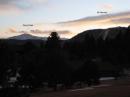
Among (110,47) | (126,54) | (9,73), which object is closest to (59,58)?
(9,73)

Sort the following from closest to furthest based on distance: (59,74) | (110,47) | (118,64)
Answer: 1. (59,74)
2. (118,64)
3. (110,47)

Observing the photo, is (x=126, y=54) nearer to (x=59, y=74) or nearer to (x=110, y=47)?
(x=110, y=47)

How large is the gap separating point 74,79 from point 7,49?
623 inches

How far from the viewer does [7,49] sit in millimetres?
47469

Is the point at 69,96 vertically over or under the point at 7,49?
under

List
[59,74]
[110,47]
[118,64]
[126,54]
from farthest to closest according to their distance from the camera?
1. [110,47]
2. [126,54]
3. [118,64]
4. [59,74]

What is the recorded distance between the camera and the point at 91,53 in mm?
123625

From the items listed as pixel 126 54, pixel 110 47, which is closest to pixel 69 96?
pixel 126 54

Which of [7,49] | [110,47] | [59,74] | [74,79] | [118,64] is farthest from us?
[110,47]

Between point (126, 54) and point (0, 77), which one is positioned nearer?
point (0, 77)

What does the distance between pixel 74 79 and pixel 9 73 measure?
1349 centimetres

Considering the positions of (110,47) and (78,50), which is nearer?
(78,50)

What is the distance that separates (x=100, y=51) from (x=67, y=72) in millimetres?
68567

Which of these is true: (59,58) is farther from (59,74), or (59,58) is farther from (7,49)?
(7,49)
